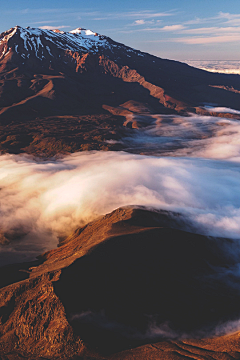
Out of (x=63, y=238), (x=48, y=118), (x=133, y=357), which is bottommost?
(x=63, y=238)

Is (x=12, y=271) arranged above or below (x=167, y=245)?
below

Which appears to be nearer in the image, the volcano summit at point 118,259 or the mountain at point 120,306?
the mountain at point 120,306

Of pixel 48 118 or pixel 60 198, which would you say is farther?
pixel 48 118

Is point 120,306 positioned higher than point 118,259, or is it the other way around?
point 118,259

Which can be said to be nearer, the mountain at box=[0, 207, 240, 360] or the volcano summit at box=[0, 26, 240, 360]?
the mountain at box=[0, 207, 240, 360]

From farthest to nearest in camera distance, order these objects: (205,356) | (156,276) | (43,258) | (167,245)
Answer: (43,258)
(167,245)
(156,276)
(205,356)

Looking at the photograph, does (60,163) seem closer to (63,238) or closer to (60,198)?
(60,198)

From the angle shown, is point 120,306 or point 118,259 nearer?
point 120,306

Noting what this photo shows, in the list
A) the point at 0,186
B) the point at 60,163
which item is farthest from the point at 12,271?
the point at 60,163
